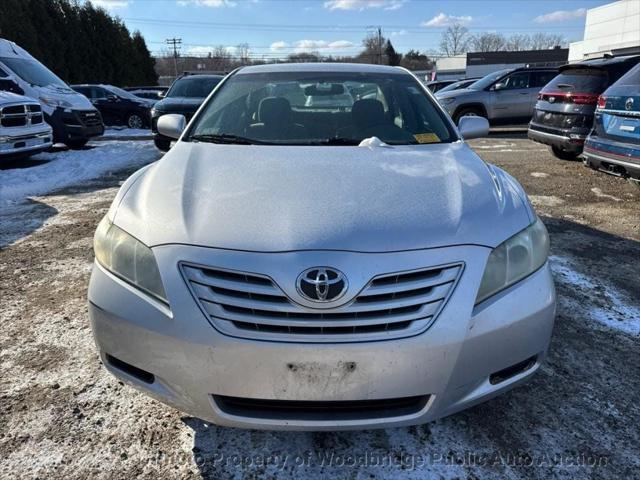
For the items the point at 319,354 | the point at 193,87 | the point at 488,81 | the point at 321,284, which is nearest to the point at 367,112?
the point at 321,284

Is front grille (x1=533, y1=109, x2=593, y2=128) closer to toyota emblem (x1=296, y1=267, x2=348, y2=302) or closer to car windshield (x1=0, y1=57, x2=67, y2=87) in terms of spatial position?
toyota emblem (x1=296, y1=267, x2=348, y2=302)

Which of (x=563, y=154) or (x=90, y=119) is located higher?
(x=90, y=119)

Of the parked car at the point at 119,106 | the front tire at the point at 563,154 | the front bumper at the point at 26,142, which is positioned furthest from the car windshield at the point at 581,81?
the parked car at the point at 119,106

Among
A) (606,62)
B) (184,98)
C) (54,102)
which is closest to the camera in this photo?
(606,62)

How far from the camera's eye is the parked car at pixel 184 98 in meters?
10.1

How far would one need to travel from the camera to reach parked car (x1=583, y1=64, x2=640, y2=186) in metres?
5.34

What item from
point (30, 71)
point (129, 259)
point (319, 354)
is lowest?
point (319, 354)

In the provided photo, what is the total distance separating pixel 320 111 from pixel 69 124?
A: 9.05 metres

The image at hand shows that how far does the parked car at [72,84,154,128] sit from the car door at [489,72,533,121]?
10.8 metres

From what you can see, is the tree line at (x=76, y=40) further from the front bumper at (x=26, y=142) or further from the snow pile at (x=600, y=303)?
the snow pile at (x=600, y=303)

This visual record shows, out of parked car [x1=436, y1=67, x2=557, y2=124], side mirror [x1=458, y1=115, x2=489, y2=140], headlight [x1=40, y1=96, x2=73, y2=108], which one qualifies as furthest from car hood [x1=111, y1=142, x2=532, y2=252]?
parked car [x1=436, y1=67, x2=557, y2=124]

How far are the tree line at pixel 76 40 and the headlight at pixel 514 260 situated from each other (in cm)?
2312

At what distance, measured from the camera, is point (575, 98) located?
7.36 m

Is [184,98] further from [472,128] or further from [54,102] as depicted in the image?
[472,128]
